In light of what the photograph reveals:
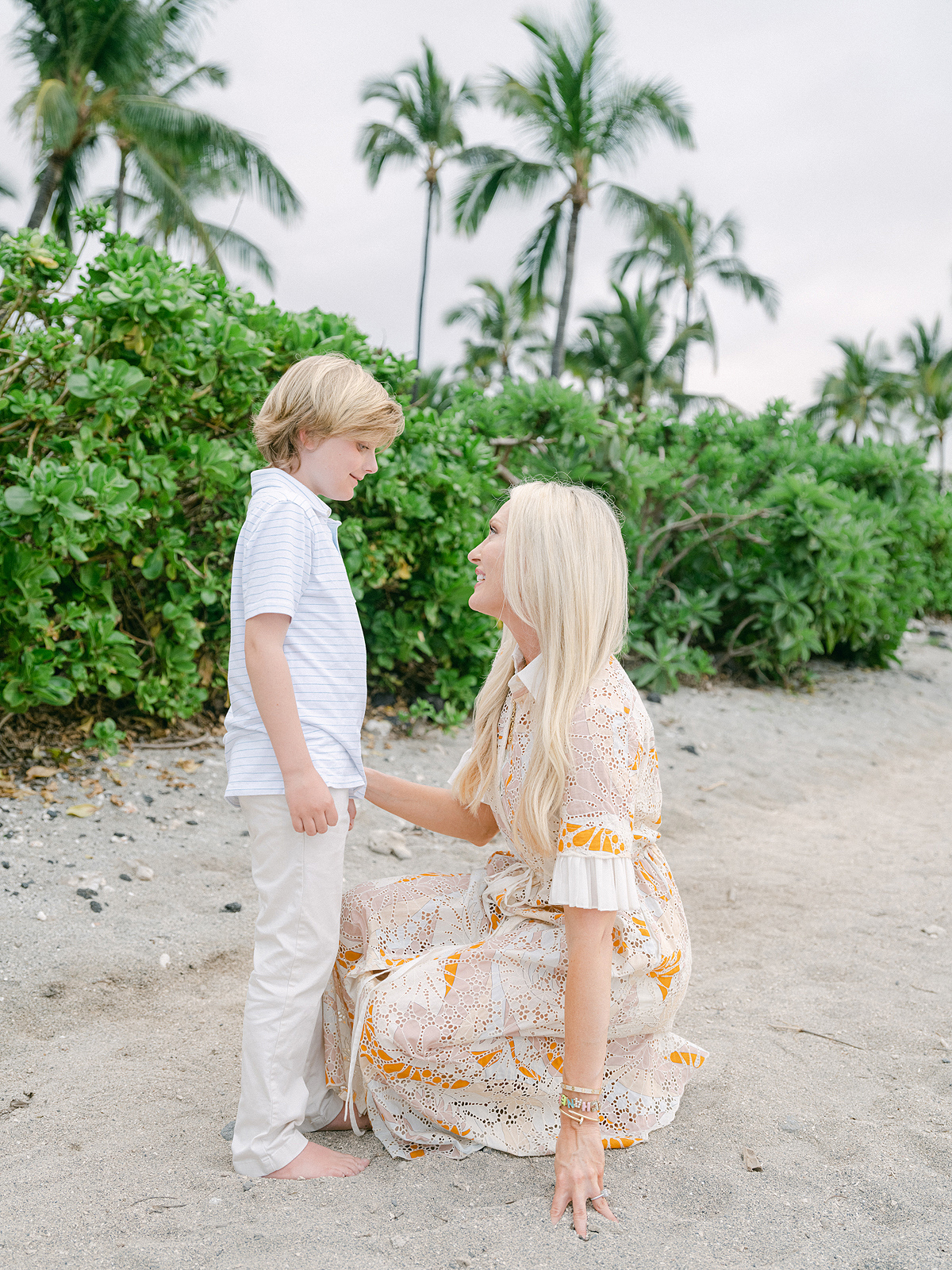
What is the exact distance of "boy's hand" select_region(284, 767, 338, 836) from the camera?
6.23 feet

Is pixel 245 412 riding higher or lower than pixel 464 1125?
higher

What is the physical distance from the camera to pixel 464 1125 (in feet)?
6.88

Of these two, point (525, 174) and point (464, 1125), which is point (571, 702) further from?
point (525, 174)

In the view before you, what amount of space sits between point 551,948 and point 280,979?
58cm

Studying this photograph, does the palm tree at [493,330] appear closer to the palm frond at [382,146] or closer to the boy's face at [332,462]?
the palm frond at [382,146]

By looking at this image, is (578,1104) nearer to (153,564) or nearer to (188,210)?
(153,564)

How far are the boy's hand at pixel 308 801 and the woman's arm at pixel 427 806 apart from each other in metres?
0.46

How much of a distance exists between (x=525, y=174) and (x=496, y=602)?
1983 cm

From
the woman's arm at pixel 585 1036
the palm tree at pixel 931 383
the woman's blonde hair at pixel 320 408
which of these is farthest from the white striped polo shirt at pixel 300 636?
the palm tree at pixel 931 383

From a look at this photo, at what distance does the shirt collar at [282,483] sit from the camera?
2115mm

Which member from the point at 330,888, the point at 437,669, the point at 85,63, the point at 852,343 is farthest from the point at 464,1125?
the point at 852,343

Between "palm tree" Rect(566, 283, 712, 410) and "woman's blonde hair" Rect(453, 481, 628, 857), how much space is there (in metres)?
23.5

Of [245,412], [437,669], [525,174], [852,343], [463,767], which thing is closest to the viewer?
[463,767]

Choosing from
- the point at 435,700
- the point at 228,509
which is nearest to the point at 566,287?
the point at 435,700
